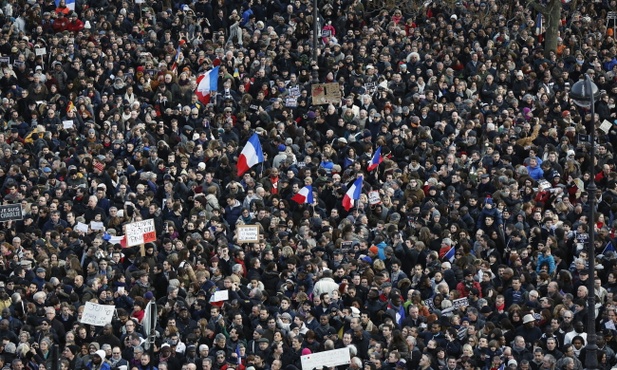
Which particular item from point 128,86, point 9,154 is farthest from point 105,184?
point 128,86

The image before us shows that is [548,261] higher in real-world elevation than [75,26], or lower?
lower

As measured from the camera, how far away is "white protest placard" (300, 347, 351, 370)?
26562 millimetres

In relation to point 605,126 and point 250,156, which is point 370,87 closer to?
point 250,156

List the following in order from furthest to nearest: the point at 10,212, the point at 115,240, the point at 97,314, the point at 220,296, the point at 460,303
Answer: the point at 115,240, the point at 10,212, the point at 220,296, the point at 97,314, the point at 460,303

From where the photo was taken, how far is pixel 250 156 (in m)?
33.8

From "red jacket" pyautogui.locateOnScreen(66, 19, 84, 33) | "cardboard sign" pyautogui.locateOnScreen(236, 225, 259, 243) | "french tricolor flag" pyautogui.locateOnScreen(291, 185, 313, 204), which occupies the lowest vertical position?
"cardboard sign" pyautogui.locateOnScreen(236, 225, 259, 243)

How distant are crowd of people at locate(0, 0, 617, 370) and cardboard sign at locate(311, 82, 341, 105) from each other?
16cm

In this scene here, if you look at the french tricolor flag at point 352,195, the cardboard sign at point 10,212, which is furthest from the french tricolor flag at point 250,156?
the cardboard sign at point 10,212

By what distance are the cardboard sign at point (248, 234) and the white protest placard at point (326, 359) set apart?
14.3 feet

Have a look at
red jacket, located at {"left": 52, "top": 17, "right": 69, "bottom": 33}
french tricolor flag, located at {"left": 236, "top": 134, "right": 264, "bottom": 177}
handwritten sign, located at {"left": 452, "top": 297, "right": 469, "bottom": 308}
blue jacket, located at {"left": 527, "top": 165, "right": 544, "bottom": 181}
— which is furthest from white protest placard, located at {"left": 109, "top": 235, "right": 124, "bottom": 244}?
red jacket, located at {"left": 52, "top": 17, "right": 69, "bottom": 33}

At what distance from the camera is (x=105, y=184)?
33.0 meters

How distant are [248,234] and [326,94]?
6839mm

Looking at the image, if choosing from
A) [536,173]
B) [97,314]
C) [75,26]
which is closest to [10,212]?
[97,314]

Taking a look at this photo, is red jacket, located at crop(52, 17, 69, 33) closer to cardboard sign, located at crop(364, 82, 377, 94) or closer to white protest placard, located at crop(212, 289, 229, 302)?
cardboard sign, located at crop(364, 82, 377, 94)
